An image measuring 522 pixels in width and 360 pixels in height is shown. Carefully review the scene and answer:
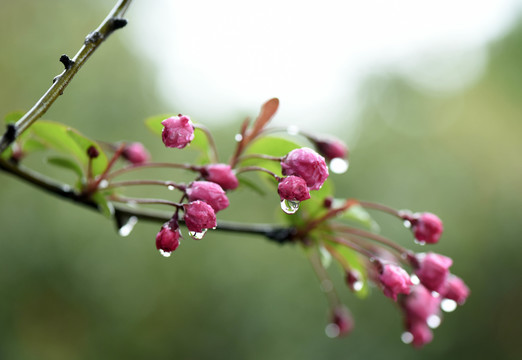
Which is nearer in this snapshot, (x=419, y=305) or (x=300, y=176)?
(x=300, y=176)

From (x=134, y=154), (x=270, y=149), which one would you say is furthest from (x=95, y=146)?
(x=270, y=149)

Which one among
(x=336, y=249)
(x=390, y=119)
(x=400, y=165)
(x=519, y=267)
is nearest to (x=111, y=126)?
(x=400, y=165)

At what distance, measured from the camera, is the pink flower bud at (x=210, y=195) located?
85 centimetres

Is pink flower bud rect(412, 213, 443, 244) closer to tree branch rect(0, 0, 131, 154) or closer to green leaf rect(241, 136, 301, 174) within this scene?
green leaf rect(241, 136, 301, 174)

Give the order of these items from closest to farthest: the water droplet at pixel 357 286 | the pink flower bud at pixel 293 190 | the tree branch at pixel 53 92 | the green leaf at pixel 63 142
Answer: the tree branch at pixel 53 92
the pink flower bud at pixel 293 190
the green leaf at pixel 63 142
the water droplet at pixel 357 286

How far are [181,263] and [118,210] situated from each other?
18.3 feet

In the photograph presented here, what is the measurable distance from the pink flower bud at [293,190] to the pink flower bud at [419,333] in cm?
63

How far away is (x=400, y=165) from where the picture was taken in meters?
7.64

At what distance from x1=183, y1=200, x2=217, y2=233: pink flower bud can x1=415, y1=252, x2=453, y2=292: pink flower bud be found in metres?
0.47

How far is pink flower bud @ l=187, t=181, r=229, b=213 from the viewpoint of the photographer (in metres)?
0.85

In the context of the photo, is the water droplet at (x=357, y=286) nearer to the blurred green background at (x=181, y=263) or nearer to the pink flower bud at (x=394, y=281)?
the pink flower bud at (x=394, y=281)

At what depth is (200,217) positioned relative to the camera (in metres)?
0.81

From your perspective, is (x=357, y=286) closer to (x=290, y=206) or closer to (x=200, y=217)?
(x=290, y=206)

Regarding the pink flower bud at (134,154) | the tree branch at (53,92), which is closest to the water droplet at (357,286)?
the pink flower bud at (134,154)
